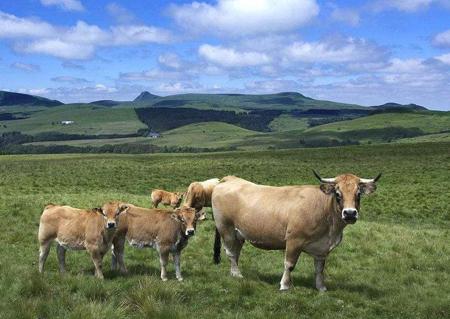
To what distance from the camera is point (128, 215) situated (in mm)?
13000

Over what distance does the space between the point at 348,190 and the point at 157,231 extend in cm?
503

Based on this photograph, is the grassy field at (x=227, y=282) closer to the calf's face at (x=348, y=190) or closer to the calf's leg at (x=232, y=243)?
the calf's leg at (x=232, y=243)

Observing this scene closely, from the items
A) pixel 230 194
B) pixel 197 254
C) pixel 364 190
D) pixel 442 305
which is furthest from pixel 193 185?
pixel 442 305

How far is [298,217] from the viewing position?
11719 mm

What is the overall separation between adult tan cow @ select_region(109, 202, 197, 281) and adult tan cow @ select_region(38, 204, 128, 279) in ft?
2.08

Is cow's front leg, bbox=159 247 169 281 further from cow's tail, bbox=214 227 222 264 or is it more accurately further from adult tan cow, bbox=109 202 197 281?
cow's tail, bbox=214 227 222 264

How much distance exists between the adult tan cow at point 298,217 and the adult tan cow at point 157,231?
141cm

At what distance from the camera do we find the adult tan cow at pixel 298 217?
11.0m

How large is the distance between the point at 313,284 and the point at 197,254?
4.50 m

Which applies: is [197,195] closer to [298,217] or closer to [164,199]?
[164,199]

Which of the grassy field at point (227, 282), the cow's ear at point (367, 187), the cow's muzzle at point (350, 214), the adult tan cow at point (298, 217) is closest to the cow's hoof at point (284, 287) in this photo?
the adult tan cow at point (298, 217)

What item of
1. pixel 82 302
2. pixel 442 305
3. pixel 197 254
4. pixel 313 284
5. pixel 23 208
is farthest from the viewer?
pixel 23 208

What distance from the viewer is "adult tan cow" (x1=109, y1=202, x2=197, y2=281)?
12531 mm

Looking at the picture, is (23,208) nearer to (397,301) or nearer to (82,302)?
(82,302)
